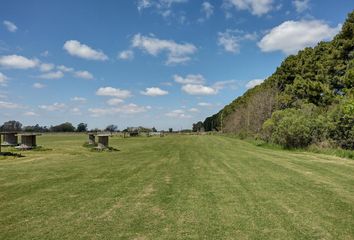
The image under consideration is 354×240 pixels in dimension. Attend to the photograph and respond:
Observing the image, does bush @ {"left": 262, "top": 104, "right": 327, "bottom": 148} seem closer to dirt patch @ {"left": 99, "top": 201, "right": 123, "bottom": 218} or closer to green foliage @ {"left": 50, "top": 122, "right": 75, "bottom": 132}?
dirt patch @ {"left": 99, "top": 201, "right": 123, "bottom": 218}

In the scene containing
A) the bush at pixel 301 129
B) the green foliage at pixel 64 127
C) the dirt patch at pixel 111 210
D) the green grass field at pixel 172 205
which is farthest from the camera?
the green foliage at pixel 64 127

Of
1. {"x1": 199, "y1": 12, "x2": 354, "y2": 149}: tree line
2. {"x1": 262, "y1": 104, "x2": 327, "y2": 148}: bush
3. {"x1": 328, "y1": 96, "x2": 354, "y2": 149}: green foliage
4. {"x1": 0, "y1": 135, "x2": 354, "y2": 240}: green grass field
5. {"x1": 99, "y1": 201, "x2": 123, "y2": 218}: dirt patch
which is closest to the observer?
{"x1": 0, "y1": 135, "x2": 354, "y2": 240}: green grass field

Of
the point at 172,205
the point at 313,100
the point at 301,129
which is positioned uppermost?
the point at 313,100

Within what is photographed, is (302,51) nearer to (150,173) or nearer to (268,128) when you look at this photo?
(268,128)

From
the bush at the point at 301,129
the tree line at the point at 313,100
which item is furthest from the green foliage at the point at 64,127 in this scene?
the bush at the point at 301,129

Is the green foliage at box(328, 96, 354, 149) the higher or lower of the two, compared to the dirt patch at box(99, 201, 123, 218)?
higher

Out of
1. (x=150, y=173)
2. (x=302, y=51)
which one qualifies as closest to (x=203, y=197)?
(x=150, y=173)

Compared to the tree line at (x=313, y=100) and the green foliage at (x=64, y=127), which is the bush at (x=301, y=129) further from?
the green foliage at (x=64, y=127)

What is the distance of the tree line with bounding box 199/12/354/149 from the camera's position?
2680cm

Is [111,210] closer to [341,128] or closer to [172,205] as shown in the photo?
[172,205]

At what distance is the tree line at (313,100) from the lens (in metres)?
26.8

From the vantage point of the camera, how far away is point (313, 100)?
42406mm

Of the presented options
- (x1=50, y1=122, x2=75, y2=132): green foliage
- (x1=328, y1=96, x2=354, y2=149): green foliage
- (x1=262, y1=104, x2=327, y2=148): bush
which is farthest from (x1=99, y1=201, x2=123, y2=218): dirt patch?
(x1=50, y1=122, x2=75, y2=132): green foliage

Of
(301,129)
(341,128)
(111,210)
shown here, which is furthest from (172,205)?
(301,129)
